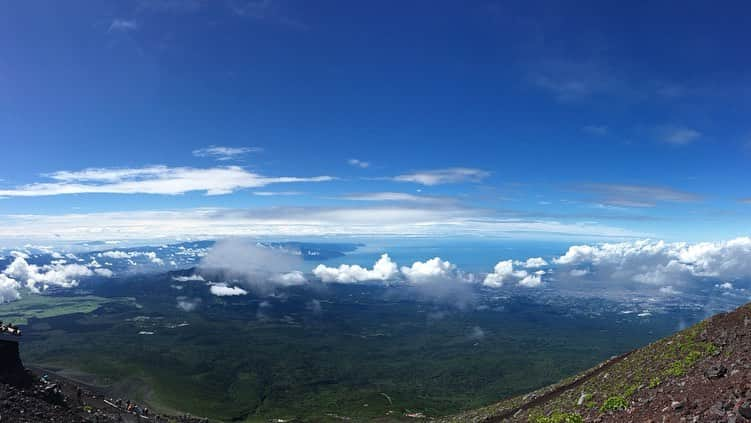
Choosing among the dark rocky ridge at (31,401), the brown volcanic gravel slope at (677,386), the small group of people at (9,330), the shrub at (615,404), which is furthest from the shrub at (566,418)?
the small group of people at (9,330)

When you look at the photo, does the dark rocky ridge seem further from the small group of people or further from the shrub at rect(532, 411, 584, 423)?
the shrub at rect(532, 411, 584, 423)

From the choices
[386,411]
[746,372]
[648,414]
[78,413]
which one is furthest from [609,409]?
[386,411]

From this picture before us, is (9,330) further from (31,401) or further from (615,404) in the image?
(615,404)

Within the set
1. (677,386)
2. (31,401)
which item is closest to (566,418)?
(677,386)

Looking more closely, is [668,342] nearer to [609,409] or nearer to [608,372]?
[608,372]

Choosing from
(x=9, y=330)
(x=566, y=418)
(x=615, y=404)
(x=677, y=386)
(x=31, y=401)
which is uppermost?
(x=677, y=386)

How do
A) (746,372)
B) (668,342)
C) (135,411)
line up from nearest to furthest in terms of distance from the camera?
1. (746,372)
2. (668,342)
3. (135,411)

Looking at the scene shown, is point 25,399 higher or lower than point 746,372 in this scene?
lower

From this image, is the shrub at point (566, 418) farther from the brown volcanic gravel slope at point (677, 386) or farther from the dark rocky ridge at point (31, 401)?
the dark rocky ridge at point (31, 401)

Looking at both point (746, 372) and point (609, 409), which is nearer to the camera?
point (746, 372)
